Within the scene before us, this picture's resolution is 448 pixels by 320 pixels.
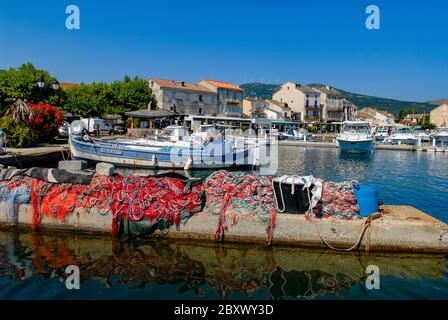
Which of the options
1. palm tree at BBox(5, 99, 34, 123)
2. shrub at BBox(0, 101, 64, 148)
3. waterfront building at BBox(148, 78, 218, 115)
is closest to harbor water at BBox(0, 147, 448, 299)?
shrub at BBox(0, 101, 64, 148)

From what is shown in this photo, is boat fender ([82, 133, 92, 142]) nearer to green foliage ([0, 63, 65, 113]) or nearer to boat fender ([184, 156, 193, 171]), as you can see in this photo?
boat fender ([184, 156, 193, 171])

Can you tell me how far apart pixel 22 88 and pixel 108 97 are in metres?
12.6

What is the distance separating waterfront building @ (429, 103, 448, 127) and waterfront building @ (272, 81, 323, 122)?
123ft

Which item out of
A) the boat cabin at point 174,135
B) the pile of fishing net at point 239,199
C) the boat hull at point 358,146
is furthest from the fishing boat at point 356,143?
the pile of fishing net at point 239,199

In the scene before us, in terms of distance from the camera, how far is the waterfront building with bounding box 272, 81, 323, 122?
8788cm

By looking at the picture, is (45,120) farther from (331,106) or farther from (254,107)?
(331,106)

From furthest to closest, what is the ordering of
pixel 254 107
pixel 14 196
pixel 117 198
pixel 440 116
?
pixel 440 116 → pixel 254 107 → pixel 14 196 → pixel 117 198

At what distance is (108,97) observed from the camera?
52.7 m

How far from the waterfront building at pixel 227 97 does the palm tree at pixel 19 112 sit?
51648 millimetres

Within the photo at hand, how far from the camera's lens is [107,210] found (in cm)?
898

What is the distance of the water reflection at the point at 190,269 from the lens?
669cm

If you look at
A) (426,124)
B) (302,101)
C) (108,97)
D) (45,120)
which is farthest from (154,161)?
(426,124)
